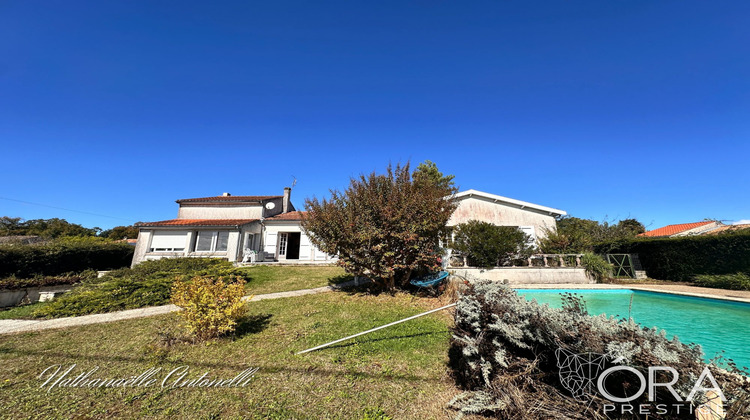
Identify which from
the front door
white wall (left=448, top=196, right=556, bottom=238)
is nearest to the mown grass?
the front door

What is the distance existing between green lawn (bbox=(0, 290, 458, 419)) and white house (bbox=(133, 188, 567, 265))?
1106cm

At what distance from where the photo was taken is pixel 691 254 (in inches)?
602

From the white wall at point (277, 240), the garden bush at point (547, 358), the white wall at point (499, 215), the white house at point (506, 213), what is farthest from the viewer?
the white wall at point (277, 240)

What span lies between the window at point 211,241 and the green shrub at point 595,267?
2442 cm

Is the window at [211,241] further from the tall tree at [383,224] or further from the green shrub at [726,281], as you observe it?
the green shrub at [726,281]

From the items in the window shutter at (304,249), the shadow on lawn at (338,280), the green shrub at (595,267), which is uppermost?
the window shutter at (304,249)

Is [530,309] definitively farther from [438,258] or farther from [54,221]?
[54,221]

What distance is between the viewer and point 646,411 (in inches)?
91.0

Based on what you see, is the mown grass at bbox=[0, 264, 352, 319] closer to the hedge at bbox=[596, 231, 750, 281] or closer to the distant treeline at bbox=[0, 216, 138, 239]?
the hedge at bbox=[596, 231, 750, 281]

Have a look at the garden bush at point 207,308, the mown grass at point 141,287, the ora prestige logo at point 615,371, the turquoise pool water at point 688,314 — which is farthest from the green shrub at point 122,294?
the turquoise pool water at point 688,314

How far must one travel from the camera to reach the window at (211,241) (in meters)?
20.6

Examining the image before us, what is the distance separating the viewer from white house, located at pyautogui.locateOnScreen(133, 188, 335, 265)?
2027 centimetres

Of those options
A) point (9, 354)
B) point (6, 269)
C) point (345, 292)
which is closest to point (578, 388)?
point (345, 292)

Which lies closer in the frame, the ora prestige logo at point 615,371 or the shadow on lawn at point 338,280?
the ora prestige logo at point 615,371
